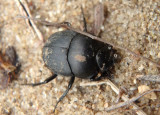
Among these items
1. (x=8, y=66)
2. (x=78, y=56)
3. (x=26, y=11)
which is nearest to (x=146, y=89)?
(x=78, y=56)

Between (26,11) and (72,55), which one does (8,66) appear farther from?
(72,55)

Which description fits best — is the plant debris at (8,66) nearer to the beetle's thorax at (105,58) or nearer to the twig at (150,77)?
the beetle's thorax at (105,58)

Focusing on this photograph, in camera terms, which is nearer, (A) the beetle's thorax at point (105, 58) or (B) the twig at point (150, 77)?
(B) the twig at point (150, 77)

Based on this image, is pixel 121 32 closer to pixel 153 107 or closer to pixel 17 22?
pixel 153 107

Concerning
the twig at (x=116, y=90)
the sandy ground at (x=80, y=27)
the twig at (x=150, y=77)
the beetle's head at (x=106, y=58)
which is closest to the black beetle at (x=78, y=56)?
the beetle's head at (x=106, y=58)

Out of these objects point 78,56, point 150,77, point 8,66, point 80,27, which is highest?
point 80,27

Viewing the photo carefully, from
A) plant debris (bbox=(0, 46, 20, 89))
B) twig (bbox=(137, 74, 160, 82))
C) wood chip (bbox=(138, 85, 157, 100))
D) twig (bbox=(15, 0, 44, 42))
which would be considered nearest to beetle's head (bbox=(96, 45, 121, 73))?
twig (bbox=(137, 74, 160, 82))

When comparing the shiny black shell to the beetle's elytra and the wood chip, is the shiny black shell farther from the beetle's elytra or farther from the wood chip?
the wood chip

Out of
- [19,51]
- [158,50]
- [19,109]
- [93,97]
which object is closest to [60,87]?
[93,97]
